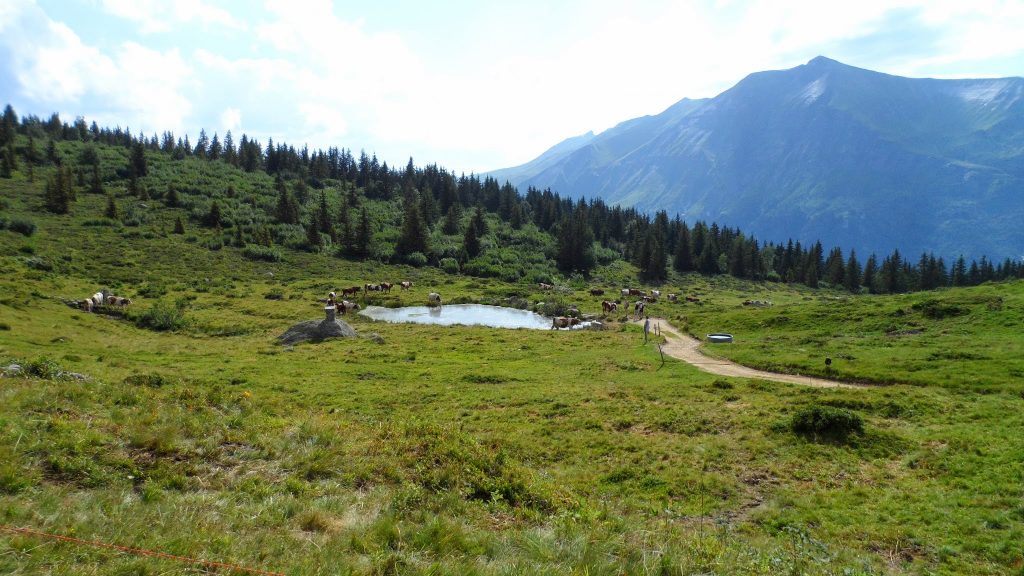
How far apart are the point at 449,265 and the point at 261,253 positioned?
38.7m

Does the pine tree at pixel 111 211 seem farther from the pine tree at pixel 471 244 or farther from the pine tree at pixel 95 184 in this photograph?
the pine tree at pixel 471 244

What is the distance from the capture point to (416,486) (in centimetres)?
1009

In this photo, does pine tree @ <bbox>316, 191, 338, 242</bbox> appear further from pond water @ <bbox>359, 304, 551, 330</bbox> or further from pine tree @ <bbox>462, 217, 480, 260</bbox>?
pond water @ <bbox>359, 304, 551, 330</bbox>

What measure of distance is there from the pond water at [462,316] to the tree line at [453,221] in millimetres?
49247

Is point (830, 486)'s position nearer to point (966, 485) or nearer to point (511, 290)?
point (966, 485)

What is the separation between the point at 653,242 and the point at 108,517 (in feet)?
404

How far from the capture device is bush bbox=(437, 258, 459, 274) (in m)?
107

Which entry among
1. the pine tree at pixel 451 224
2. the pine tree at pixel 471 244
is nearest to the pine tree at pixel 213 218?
the pine tree at pixel 451 224

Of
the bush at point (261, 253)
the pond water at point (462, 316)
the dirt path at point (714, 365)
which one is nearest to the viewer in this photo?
the dirt path at point (714, 365)

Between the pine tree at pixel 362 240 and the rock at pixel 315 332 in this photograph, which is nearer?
the rock at pixel 315 332

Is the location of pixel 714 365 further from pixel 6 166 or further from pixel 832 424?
pixel 6 166

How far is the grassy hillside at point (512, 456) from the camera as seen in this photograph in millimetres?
7359

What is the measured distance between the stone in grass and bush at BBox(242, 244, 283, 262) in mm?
62251

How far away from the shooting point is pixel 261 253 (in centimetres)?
9269
